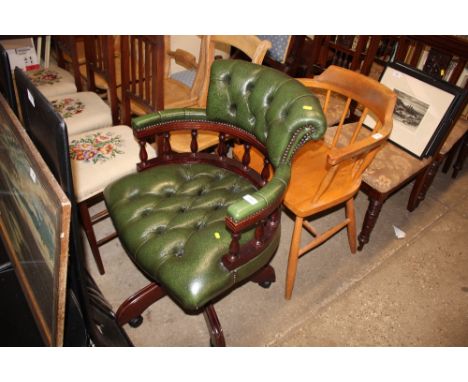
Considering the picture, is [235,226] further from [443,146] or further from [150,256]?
[443,146]

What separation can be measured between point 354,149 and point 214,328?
92 centimetres

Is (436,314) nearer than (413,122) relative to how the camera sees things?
Yes

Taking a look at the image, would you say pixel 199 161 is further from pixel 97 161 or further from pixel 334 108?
pixel 334 108

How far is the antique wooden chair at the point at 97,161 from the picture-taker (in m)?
1.56

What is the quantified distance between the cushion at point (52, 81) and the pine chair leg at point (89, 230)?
845 millimetres

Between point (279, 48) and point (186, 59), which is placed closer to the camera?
point (186, 59)

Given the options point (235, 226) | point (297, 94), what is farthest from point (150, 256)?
point (297, 94)

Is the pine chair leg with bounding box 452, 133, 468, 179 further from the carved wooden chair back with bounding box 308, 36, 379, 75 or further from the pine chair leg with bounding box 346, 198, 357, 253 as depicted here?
the pine chair leg with bounding box 346, 198, 357, 253

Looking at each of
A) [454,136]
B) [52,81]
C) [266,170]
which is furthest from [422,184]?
[52,81]

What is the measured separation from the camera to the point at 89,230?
5.58 feet

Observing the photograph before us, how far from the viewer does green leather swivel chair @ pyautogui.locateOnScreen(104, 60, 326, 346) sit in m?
1.26

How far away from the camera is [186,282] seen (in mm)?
1246

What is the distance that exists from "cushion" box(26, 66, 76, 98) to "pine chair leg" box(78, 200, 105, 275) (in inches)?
33.2

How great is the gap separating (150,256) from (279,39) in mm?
1813
